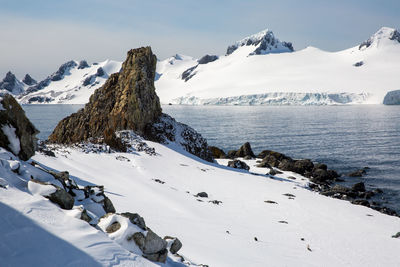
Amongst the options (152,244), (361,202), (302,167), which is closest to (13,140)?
(152,244)

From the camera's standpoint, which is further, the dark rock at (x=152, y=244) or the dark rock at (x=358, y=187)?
the dark rock at (x=358, y=187)

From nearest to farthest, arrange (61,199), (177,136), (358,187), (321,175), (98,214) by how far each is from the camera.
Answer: (61,199), (98,214), (358,187), (321,175), (177,136)

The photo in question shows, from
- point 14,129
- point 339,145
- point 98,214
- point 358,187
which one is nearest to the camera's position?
point 98,214

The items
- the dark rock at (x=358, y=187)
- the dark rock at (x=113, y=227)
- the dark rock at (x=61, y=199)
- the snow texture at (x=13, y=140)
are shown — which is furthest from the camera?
the dark rock at (x=358, y=187)

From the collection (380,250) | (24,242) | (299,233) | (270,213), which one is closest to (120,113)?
(270,213)

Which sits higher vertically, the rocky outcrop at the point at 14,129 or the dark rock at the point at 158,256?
the rocky outcrop at the point at 14,129

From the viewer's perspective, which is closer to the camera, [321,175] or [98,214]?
[98,214]

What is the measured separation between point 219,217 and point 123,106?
2221cm

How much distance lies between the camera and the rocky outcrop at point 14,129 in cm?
866

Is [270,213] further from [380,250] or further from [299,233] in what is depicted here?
[380,250]

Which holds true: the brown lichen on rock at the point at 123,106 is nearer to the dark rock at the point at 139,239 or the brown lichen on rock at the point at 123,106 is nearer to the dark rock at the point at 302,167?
the dark rock at the point at 302,167

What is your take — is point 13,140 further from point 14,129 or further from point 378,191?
point 378,191

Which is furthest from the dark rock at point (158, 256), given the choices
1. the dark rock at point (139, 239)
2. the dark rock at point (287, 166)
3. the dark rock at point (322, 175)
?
the dark rock at point (287, 166)

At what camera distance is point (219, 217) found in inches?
586
